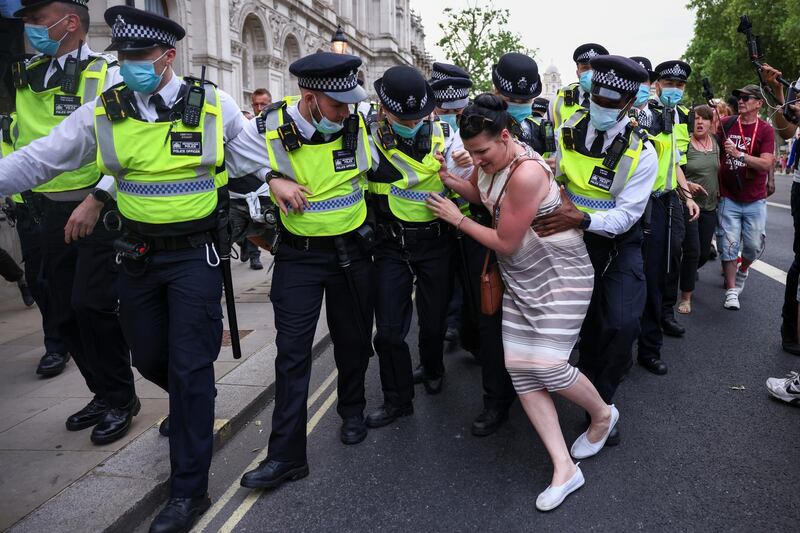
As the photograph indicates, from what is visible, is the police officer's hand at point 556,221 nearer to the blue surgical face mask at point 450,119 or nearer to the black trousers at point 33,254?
the blue surgical face mask at point 450,119

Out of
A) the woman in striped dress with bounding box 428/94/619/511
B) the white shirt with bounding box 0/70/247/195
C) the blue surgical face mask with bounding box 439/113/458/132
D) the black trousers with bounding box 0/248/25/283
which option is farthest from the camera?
the black trousers with bounding box 0/248/25/283

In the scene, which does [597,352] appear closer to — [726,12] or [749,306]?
[749,306]

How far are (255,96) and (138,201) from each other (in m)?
6.26

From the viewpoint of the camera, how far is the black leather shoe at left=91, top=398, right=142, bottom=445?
138 inches

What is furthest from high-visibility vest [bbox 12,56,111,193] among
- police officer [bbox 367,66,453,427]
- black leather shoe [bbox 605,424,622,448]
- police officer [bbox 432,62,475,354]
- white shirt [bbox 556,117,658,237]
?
black leather shoe [bbox 605,424,622,448]

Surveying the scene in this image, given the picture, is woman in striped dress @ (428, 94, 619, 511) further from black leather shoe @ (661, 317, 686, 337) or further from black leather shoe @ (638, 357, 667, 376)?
black leather shoe @ (661, 317, 686, 337)

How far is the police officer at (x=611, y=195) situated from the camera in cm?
333

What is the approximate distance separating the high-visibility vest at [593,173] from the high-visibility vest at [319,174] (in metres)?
1.18

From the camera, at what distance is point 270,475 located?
10.3ft

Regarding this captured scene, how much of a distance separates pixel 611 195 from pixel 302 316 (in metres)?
1.81

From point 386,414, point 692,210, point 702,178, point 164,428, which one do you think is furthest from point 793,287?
point 164,428

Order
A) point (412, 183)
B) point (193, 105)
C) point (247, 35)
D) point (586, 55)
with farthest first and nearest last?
point (247, 35) → point (586, 55) → point (412, 183) → point (193, 105)

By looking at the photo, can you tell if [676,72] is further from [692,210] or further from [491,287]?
[491,287]

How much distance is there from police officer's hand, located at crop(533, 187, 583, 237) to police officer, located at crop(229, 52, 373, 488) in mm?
935
